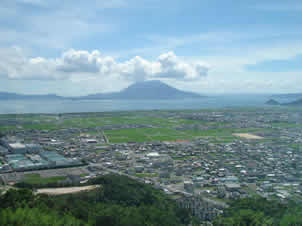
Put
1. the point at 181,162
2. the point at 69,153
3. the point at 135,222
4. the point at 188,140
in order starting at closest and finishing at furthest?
the point at 135,222 → the point at 181,162 → the point at 69,153 → the point at 188,140

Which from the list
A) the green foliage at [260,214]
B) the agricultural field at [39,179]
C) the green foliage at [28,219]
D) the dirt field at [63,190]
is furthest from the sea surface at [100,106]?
the green foliage at [28,219]

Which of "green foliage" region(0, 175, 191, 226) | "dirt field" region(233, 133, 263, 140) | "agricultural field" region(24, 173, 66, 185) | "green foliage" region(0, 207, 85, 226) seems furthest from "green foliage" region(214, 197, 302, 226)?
"dirt field" region(233, 133, 263, 140)

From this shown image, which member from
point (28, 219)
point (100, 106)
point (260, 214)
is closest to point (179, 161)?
point (260, 214)

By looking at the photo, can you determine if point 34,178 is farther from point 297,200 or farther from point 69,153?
point 297,200

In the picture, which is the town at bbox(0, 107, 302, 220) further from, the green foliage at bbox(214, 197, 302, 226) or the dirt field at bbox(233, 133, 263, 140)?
the green foliage at bbox(214, 197, 302, 226)

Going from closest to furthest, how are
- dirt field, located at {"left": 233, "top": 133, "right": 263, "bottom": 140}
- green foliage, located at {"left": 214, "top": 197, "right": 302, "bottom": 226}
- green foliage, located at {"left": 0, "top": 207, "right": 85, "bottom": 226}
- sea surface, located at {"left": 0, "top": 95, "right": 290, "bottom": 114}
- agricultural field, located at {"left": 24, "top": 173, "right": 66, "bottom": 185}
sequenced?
green foliage, located at {"left": 0, "top": 207, "right": 85, "bottom": 226} < green foliage, located at {"left": 214, "top": 197, "right": 302, "bottom": 226} < agricultural field, located at {"left": 24, "top": 173, "right": 66, "bottom": 185} < dirt field, located at {"left": 233, "top": 133, "right": 263, "bottom": 140} < sea surface, located at {"left": 0, "top": 95, "right": 290, "bottom": 114}

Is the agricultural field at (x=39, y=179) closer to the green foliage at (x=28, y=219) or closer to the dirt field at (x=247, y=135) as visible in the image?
the green foliage at (x=28, y=219)

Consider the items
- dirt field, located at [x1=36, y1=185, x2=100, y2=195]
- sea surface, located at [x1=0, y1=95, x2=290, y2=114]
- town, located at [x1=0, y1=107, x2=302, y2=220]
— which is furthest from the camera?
sea surface, located at [x1=0, y1=95, x2=290, y2=114]

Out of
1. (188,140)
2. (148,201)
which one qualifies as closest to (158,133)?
(188,140)

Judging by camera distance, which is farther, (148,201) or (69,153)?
(69,153)
